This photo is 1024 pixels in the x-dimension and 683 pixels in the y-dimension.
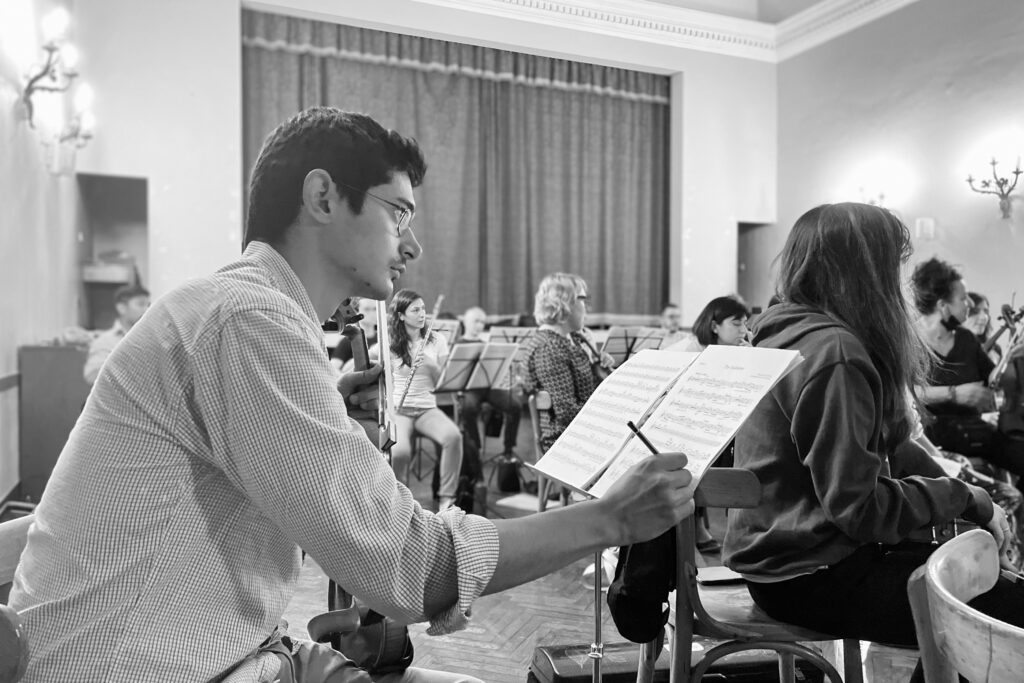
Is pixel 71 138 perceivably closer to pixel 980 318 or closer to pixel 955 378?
pixel 955 378

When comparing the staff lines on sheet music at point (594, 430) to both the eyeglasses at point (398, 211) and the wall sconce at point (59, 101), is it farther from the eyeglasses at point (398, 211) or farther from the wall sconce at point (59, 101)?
the wall sconce at point (59, 101)

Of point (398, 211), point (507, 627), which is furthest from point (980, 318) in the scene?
point (398, 211)

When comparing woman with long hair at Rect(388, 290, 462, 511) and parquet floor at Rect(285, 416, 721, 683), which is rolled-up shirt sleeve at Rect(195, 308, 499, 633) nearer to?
parquet floor at Rect(285, 416, 721, 683)

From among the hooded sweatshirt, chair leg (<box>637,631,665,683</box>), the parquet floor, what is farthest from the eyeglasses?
the parquet floor

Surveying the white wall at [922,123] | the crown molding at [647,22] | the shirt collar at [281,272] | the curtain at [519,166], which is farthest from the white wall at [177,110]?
the shirt collar at [281,272]

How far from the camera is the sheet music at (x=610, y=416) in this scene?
4.30ft

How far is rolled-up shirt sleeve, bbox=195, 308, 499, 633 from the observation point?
748mm

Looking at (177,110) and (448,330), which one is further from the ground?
(177,110)

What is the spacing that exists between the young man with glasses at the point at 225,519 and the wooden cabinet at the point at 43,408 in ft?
13.1

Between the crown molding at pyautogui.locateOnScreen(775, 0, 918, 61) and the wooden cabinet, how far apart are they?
22.2 feet

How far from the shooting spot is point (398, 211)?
102 cm

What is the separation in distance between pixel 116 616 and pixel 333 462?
274mm

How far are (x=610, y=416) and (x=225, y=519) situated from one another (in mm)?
721

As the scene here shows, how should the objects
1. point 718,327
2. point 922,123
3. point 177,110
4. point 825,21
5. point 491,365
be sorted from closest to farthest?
point 718,327
point 491,365
point 177,110
point 922,123
point 825,21
